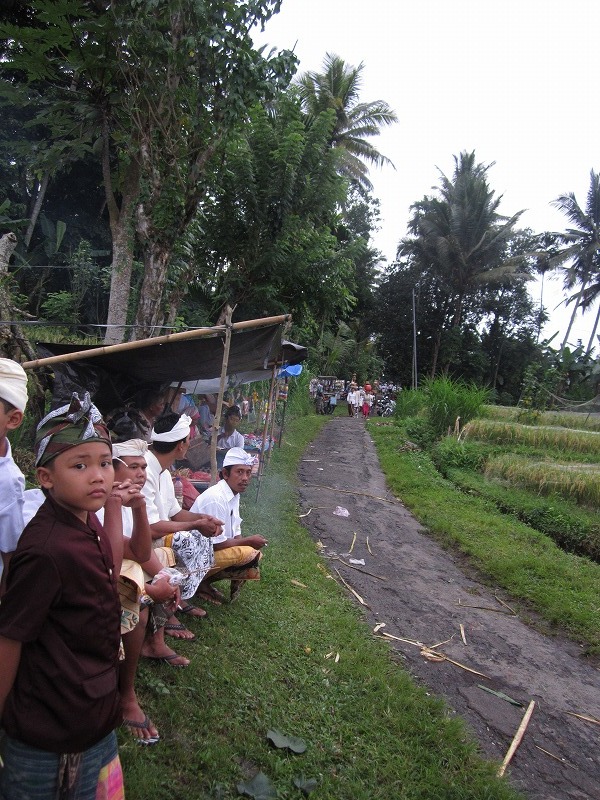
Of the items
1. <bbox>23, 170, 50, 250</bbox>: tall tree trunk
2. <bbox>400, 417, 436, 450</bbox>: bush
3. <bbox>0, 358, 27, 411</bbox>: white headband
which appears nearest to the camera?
<bbox>0, 358, 27, 411</bbox>: white headband

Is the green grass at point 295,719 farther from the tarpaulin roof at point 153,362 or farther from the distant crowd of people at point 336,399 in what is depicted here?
the distant crowd of people at point 336,399

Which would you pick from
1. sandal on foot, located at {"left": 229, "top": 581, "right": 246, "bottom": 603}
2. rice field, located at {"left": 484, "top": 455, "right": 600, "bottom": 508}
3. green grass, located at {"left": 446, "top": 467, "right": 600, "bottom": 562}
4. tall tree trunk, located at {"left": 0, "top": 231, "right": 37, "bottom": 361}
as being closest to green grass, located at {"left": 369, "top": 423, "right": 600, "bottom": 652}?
green grass, located at {"left": 446, "top": 467, "right": 600, "bottom": 562}

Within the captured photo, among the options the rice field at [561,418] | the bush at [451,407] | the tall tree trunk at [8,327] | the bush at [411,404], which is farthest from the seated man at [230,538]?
the bush at [411,404]

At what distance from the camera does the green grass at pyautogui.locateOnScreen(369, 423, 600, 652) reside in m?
5.54

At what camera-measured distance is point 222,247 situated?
13039 mm

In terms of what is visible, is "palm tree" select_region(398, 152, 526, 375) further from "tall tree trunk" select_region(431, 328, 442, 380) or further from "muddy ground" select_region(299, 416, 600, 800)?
"muddy ground" select_region(299, 416, 600, 800)

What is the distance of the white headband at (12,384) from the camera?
1.84 meters

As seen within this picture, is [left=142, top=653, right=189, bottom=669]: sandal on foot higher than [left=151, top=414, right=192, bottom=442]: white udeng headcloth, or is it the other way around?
[left=151, top=414, right=192, bottom=442]: white udeng headcloth

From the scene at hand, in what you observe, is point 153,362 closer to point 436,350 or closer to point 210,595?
point 210,595

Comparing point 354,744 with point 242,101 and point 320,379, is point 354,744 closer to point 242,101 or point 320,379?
point 242,101

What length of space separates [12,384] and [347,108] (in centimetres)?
2349

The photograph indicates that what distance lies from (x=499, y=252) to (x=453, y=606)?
92.4ft

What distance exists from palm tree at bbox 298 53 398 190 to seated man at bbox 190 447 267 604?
18.5m

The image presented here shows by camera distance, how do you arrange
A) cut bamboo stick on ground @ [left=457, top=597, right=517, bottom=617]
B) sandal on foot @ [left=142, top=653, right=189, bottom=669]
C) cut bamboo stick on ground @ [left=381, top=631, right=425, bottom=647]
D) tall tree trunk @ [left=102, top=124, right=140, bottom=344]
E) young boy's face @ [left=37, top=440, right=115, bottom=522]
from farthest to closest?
tall tree trunk @ [left=102, top=124, right=140, bottom=344], cut bamboo stick on ground @ [left=457, top=597, right=517, bottom=617], cut bamboo stick on ground @ [left=381, top=631, right=425, bottom=647], sandal on foot @ [left=142, top=653, right=189, bottom=669], young boy's face @ [left=37, top=440, right=115, bottom=522]
